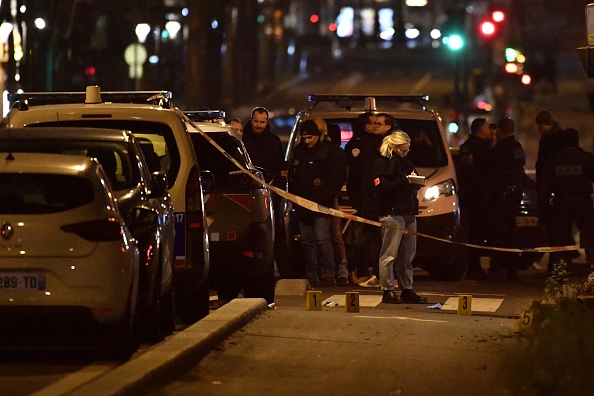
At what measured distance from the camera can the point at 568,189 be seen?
18656mm

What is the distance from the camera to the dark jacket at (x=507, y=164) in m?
19.3

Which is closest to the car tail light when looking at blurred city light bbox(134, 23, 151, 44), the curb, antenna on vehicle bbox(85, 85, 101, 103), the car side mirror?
the curb

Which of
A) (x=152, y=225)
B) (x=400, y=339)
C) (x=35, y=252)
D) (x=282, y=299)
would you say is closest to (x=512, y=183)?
(x=282, y=299)

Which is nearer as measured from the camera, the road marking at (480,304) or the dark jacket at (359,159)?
the road marking at (480,304)

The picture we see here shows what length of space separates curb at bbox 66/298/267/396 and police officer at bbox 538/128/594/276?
6659 millimetres

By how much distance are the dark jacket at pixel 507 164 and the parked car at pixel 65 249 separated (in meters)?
9.40

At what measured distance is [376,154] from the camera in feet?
53.1

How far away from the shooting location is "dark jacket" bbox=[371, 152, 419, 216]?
15.3 meters

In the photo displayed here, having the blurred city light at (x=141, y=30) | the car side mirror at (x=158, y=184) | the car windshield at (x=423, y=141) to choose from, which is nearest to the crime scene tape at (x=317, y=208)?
the car side mirror at (x=158, y=184)

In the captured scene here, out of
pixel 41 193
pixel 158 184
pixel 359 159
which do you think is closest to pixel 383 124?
pixel 359 159

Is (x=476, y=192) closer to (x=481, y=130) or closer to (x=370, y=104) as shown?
(x=481, y=130)

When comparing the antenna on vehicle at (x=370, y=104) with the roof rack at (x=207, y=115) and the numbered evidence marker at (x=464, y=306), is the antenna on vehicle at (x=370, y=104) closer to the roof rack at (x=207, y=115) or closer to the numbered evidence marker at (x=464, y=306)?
the roof rack at (x=207, y=115)

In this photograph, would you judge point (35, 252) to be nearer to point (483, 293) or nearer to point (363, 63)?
point (483, 293)

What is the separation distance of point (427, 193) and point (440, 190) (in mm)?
181
